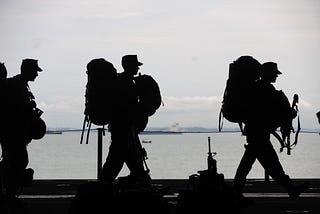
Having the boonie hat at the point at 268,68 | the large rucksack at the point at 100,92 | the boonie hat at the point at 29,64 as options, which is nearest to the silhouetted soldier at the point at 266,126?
the boonie hat at the point at 268,68

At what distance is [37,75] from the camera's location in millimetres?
13117

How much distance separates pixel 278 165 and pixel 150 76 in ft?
8.17

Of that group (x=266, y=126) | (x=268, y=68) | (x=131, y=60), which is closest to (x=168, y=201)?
(x=266, y=126)

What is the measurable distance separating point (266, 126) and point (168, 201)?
79.1 inches

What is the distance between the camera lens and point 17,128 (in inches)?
503

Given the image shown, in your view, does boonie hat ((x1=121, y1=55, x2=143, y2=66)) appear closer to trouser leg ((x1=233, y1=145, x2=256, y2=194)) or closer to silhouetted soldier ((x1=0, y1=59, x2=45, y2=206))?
silhouetted soldier ((x1=0, y1=59, x2=45, y2=206))

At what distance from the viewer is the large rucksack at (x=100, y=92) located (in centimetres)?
1347

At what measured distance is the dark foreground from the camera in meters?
9.68

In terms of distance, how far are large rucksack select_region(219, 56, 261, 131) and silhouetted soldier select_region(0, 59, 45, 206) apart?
9.61 feet

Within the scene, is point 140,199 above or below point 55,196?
above

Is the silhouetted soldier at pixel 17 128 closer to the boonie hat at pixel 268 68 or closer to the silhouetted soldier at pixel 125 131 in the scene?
the silhouetted soldier at pixel 125 131

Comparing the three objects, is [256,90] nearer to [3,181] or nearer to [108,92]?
A: [108,92]

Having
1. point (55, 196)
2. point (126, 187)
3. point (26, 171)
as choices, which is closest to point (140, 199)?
point (126, 187)

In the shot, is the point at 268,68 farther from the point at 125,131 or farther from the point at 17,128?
the point at 17,128
